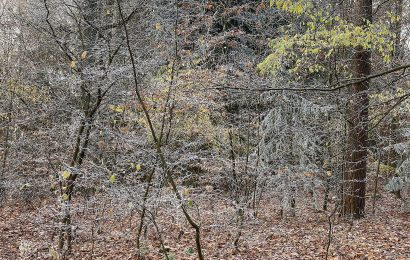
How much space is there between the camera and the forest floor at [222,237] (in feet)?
25.2

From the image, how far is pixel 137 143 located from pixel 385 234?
18.4 feet

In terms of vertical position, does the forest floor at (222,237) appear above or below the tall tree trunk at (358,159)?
below

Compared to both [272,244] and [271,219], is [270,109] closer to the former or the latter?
[271,219]

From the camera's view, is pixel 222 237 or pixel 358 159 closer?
pixel 222 237

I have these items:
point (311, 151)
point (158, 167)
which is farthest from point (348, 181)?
point (158, 167)

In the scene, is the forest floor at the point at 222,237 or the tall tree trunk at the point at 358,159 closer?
the forest floor at the point at 222,237

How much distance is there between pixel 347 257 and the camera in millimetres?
7234

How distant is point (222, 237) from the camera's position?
9.41m

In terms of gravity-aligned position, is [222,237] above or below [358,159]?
below

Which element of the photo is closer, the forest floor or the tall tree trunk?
the forest floor

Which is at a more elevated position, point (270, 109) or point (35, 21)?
point (35, 21)

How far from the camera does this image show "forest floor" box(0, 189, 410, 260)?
7.69m

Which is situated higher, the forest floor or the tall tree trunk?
the tall tree trunk

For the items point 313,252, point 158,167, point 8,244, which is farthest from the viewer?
point 8,244
